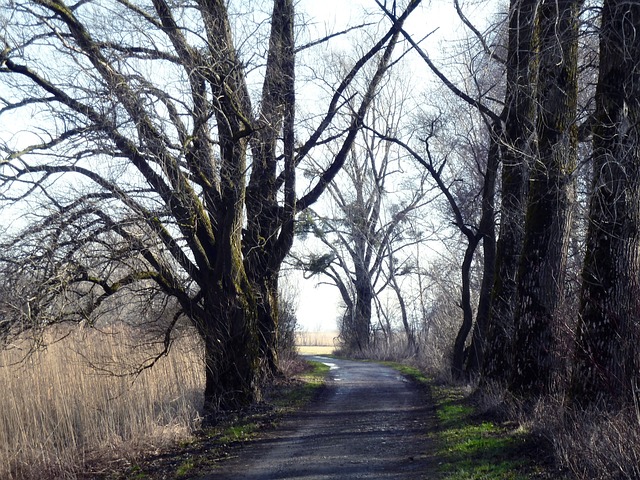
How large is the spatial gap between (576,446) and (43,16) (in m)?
9.69

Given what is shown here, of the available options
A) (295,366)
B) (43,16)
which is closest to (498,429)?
(43,16)

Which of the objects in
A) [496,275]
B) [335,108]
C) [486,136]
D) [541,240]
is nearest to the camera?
[541,240]

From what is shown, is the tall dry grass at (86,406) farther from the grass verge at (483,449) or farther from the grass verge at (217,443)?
the grass verge at (483,449)

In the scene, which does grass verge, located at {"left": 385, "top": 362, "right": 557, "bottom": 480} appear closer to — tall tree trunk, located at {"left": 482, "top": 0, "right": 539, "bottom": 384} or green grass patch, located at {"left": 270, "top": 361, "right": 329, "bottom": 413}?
tall tree trunk, located at {"left": 482, "top": 0, "right": 539, "bottom": 384}

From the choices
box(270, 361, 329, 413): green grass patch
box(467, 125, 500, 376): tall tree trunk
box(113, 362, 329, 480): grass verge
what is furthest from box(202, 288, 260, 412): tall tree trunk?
box(467, 125, 500, 376): tall tree trunk

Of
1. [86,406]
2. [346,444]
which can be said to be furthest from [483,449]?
[86,406]

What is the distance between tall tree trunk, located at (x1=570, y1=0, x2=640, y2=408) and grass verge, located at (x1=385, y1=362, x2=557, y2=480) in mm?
995

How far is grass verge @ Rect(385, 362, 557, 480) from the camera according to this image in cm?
854

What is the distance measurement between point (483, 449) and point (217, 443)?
4.08 m

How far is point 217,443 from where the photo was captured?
11.6 metres

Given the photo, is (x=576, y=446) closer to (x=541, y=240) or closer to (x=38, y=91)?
(x=541, y=240)

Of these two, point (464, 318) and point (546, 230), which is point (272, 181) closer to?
point (464, 318)

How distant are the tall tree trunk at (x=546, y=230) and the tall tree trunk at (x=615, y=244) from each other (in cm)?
181

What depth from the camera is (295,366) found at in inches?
977
